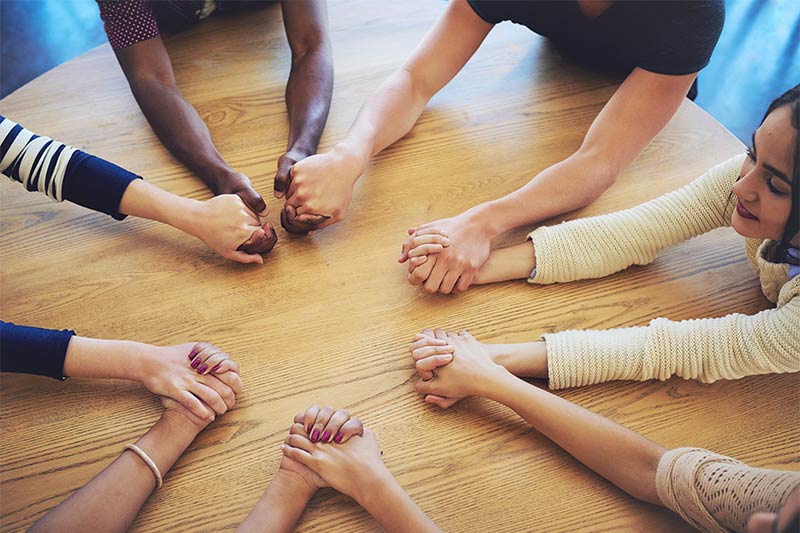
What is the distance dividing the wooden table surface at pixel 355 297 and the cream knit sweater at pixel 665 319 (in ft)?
0.11

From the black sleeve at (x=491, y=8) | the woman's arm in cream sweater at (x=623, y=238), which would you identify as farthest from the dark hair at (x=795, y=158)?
the black sleeve at (x=491, y=8)

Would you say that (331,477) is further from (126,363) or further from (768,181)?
(768,181)

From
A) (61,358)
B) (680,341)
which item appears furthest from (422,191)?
(61,358)

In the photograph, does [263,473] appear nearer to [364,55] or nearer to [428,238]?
[428,238]

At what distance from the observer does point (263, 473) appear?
78 centimetres

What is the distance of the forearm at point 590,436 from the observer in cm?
75

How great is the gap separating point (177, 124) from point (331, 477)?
2.13 ft

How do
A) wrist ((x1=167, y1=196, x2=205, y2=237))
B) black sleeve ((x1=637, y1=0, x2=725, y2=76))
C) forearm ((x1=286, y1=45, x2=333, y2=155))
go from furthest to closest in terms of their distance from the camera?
forearm ((x1=286, y1=45, x2=333, y2=155)) < wrist ((x1=167, y1=196, x2=205, y2=237)) < black sleeve ((x1=637, y1=0, x2=725, y2=76))

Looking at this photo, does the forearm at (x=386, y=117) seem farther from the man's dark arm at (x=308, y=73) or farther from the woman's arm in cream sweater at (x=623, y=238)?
the woman's arm in cream sweater at (x=623, y=238)

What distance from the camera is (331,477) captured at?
0.76 m

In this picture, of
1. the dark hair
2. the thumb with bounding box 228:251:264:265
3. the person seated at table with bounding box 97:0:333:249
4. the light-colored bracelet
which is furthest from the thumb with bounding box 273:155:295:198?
the dark hair

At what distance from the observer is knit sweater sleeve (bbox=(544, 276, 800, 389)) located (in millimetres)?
792

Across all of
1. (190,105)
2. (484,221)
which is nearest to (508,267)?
(484,221)

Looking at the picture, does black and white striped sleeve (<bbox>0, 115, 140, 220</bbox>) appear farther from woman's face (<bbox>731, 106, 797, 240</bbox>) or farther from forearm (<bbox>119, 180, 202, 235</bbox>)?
woman's face (<bbox>731, 106, 797, 240</bbox>)
